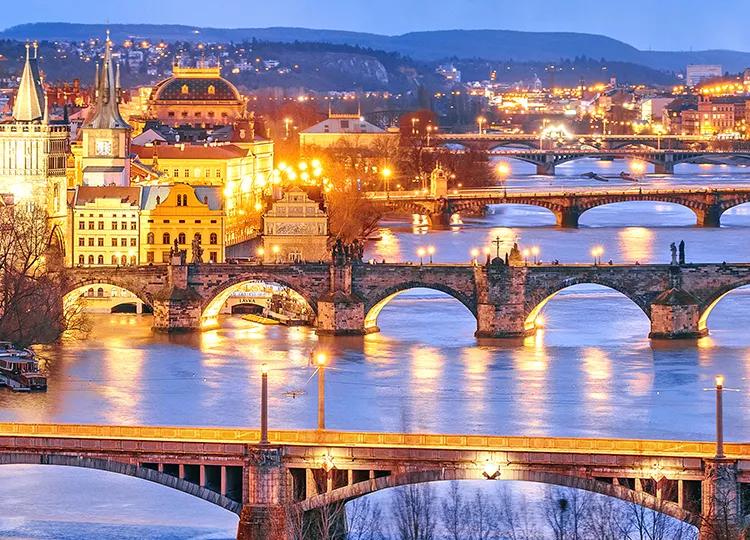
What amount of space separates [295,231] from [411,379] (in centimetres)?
1421

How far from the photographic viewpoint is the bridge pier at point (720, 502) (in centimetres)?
3078

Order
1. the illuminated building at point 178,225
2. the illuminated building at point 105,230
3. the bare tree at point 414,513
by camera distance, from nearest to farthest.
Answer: the bare tree at point 414,513
the illuminated building at point 105,230
the illuminated building at point 178,225

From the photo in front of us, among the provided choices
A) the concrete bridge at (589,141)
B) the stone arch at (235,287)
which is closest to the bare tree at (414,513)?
the stone arch at (235,287)

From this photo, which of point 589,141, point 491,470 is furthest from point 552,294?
point 589,141

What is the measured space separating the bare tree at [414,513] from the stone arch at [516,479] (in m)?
0.85

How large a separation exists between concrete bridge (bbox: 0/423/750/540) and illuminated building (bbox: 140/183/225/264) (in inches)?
1112

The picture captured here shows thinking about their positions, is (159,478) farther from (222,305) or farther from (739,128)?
(739,128)

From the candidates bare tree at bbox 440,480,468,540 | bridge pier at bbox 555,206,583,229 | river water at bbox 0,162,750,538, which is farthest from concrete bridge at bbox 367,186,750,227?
bare tree at bbox 440,480,468,540

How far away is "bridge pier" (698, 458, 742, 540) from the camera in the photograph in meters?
30.8

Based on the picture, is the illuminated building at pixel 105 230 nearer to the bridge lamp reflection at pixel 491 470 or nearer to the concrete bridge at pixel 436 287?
the concrete bridge at pixel 436 287

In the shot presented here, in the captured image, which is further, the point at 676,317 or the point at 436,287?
the point at 436,287

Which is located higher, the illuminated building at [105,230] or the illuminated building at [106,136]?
the illuminated building at [106,136]

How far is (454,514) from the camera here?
3369 cm

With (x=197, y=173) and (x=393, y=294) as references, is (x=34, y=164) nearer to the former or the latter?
(x=393, y=294)
